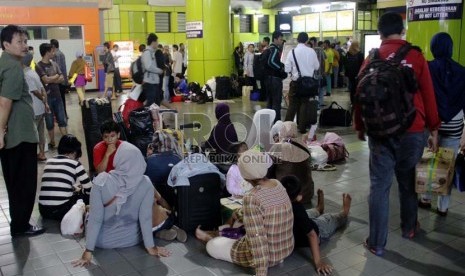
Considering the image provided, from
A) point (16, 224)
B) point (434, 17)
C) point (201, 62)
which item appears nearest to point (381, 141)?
point (434, 17)

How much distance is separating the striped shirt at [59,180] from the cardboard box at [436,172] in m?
3.27

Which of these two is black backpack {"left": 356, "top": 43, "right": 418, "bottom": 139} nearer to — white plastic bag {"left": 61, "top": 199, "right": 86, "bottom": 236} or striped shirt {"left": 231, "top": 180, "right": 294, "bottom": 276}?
striped shirt {"left": 231, "top": 180, "right": 294, "bottom": 276}

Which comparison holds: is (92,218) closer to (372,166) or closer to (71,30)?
(372,166)

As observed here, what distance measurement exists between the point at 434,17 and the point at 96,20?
47.7 feet

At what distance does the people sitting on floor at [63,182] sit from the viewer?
15.3 feet

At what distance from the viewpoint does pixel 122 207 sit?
4035 mm

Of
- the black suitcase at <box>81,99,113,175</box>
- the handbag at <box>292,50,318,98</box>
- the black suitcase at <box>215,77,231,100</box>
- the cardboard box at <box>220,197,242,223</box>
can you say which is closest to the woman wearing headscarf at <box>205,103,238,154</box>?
the cardboard box at <box>220,197,242,223</box>

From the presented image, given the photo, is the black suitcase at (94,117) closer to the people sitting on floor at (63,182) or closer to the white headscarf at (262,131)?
the people sitting on floor at (63,182)

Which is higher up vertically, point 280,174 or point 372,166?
point 372,166

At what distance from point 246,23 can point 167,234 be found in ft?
75.9

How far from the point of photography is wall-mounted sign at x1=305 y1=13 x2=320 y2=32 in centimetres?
2383

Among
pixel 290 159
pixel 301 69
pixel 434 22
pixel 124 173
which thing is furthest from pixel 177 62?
pixel 124 173

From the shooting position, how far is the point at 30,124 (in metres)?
4.33

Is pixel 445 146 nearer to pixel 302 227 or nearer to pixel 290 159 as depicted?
pixel 290 159
